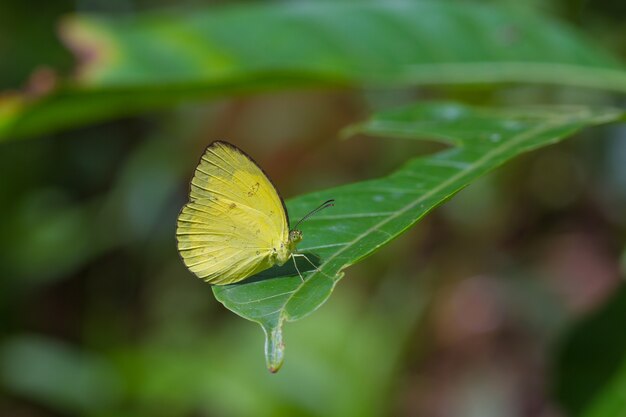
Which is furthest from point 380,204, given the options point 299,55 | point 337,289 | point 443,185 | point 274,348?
point 337,289

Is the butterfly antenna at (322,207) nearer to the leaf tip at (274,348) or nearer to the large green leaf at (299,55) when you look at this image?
the leaf tip at (274,348)

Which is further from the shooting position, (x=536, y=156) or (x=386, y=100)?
(x=386, y=100)

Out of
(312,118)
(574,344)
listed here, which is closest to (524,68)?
(574,344)

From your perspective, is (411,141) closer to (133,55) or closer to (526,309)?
(526,309)

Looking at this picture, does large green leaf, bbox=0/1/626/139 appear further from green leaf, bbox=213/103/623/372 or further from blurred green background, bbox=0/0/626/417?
green leaf, bbox=213/103/623/372

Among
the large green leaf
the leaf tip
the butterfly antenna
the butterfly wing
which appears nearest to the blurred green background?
the large green leaf

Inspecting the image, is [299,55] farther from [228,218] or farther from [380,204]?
[380,204]
